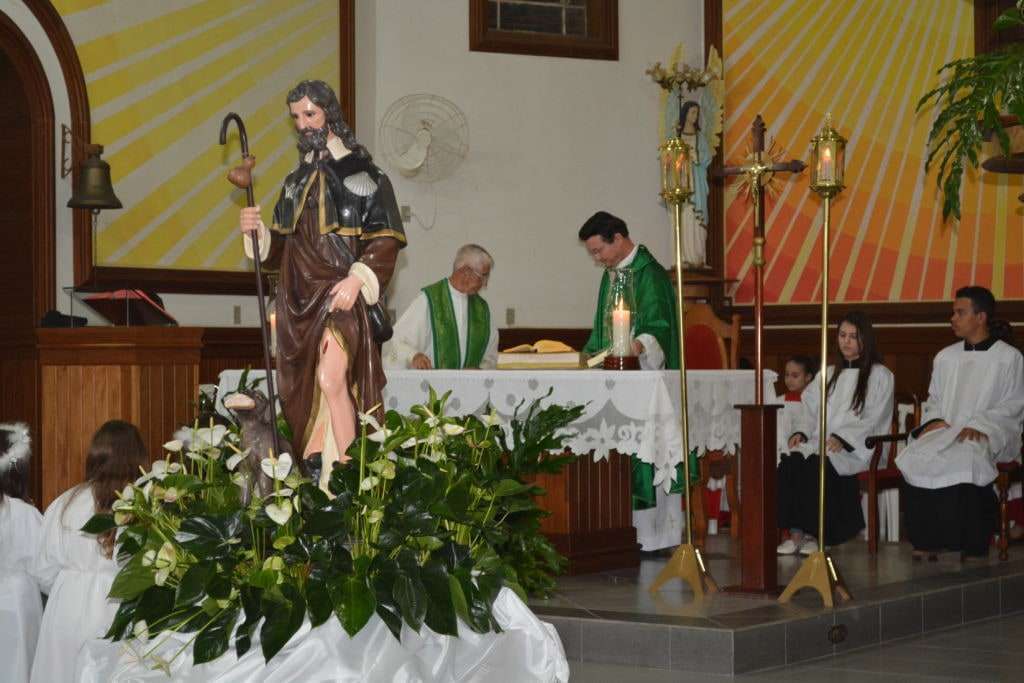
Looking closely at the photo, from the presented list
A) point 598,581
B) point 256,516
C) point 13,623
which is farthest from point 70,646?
point 598,581

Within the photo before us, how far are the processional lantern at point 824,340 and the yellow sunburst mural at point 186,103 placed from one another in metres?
5.10

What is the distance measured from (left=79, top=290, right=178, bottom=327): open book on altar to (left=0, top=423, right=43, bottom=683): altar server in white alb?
8.91 feet

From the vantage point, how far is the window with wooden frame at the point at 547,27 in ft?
37.6

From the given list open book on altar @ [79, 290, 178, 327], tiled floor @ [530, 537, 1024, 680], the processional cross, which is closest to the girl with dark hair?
tiled floor @ [530, 537, 1024, 680]

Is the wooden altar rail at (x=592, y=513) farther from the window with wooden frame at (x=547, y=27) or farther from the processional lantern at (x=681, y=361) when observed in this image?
the window with wooden frame at (x=547, y=27)

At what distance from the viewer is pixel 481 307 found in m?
9.00

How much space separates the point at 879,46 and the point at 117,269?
5514mm

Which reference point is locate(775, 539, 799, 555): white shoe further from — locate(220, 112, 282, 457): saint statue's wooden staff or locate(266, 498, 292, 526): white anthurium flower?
locate(266, 498, 292, 526): white anthurium flower

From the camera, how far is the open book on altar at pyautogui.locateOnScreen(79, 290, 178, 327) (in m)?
8.18

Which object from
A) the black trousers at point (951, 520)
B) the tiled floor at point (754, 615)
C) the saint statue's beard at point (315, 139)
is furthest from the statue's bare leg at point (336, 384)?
the black trousers at point (951, 520)

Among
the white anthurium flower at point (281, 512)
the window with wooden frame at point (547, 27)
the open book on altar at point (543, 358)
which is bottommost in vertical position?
the white anthurium flower at point (281, 512)

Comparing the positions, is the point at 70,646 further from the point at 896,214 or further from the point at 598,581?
the point at 896,214

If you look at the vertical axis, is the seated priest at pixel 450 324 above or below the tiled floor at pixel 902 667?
above

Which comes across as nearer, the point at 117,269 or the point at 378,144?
the point at 117,269
